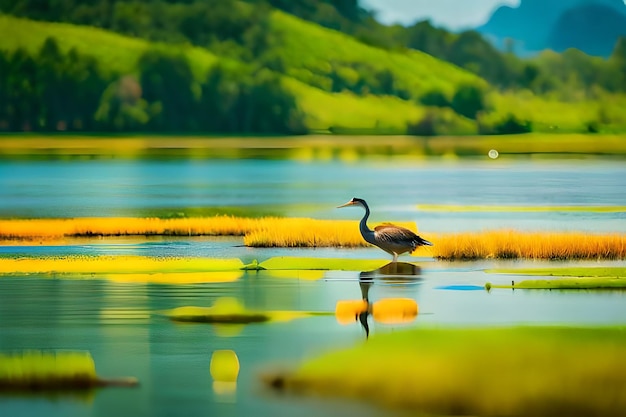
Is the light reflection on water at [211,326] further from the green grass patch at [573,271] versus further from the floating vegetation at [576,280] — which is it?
the green grass patch at [573,271]

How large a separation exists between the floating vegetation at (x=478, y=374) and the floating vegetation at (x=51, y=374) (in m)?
2.31

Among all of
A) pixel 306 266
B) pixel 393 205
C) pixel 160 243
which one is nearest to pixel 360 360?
pixel 306 266

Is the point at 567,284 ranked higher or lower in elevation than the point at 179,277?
lower

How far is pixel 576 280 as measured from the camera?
26.8 m

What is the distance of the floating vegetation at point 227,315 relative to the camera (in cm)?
2167

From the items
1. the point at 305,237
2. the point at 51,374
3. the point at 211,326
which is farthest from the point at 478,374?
the point at 305,237

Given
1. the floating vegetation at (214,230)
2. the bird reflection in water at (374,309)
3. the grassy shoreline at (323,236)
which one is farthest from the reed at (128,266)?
the grassy shoreline at (323,236)

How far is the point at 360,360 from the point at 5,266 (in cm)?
1543

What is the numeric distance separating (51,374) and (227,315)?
586cm

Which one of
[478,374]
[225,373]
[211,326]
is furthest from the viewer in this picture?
[211,326]

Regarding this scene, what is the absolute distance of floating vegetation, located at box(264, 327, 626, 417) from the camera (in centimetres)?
1507

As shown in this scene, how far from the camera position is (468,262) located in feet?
104

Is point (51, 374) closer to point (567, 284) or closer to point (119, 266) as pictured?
point (567, 284)

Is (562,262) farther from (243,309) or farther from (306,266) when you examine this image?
(243,309)
